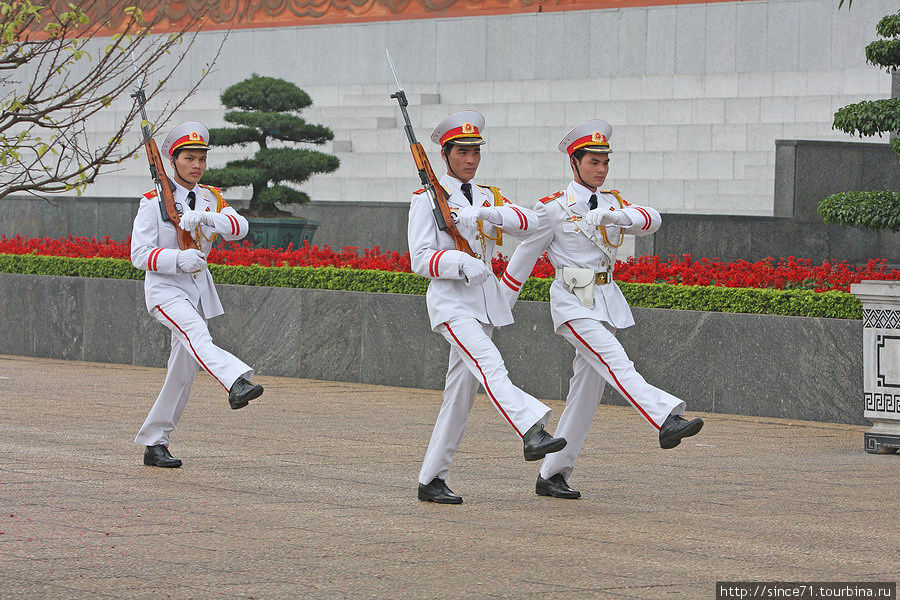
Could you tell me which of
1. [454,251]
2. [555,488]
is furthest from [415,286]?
[454,251]

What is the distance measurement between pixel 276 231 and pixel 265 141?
3.57ft

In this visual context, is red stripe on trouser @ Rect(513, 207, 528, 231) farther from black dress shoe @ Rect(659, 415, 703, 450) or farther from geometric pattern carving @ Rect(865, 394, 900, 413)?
geometric pattern carving @ Rect(865, 394, 900, 413)

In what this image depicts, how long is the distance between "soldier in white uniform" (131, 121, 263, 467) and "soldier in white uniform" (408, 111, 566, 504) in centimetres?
136

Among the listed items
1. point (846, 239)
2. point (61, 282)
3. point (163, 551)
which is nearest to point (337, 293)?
point (61, 282)

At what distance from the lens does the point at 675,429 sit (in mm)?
7660

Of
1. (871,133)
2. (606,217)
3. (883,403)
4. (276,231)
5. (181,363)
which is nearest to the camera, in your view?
(606,217)

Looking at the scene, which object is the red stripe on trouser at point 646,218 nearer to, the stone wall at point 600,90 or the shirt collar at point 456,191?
the shirt collar at point 456,191

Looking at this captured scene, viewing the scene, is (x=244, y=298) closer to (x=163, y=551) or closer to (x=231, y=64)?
(x=163, y=551)

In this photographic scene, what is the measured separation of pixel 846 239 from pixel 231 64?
1373cm

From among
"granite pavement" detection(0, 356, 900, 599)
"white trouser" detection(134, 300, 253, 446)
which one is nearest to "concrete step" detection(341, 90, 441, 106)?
"granite pavement" detection(0, 356, 900, 599)

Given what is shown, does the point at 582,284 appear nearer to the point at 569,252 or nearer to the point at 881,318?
the point at 569,252

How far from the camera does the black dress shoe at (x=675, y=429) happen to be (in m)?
7.61

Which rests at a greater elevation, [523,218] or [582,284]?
[523,218]

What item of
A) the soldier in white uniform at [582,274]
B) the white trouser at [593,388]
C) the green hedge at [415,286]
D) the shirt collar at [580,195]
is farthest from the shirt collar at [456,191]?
the green hedge at [415,286]
